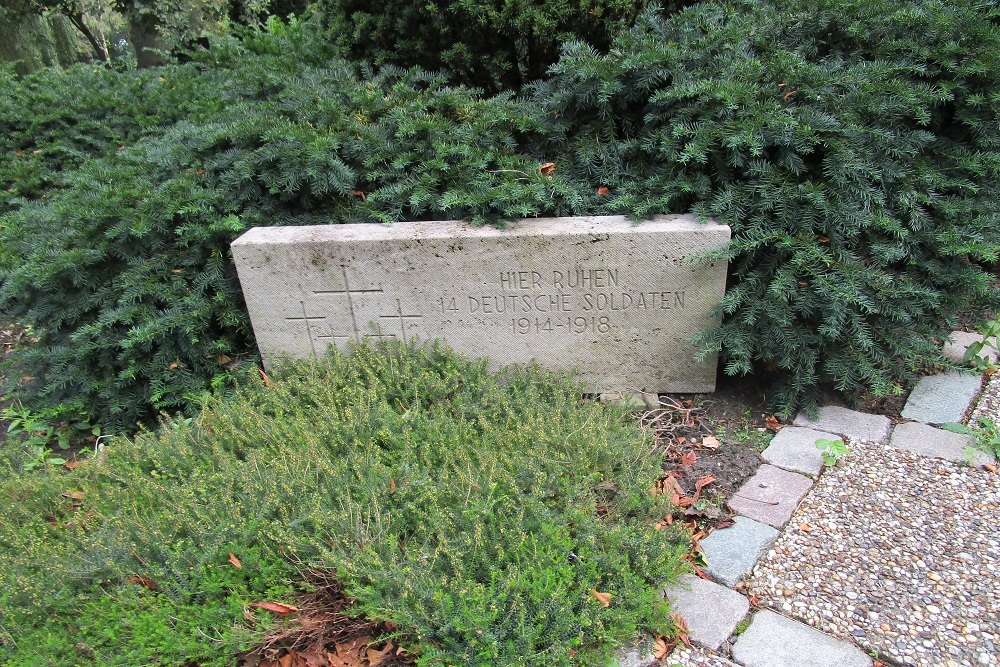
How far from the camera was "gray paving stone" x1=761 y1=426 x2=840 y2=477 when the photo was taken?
8.87 feet

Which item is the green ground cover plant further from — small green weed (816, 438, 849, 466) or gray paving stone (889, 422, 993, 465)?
gray paving stone (889, 422, 993, 465)

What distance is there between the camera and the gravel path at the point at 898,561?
1.94m

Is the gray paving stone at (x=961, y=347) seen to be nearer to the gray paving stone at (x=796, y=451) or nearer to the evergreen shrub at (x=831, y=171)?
the evergreen shrub at (x=831, y=171)

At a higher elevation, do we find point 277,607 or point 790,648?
point 277,607

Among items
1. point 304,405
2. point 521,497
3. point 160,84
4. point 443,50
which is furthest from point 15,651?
point 160,84

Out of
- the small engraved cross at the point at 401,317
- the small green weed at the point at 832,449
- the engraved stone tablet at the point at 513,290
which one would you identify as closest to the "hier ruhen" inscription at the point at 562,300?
the engraved stone tablet at the point at 513,290

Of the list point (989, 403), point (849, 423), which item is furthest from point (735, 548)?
point (989, 403)

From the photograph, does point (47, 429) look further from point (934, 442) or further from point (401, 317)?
point (934, 442)

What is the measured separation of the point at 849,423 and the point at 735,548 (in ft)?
3.52

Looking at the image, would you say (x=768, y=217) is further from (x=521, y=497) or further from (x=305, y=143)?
(x=305, y=143)

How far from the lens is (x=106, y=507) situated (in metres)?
2.37

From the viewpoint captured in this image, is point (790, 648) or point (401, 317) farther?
point (401, 317)

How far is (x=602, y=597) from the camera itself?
1912 millimetres

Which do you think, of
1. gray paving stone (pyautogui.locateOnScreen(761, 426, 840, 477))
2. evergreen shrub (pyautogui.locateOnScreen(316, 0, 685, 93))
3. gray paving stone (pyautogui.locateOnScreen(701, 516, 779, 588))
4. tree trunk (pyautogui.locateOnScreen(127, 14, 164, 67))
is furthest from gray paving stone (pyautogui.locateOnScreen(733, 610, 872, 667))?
tree trunk (pyautogui.locateOnScreen(127, 14, 164, 67))
